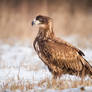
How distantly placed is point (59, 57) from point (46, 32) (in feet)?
2.13

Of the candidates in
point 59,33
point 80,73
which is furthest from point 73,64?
point 59,33

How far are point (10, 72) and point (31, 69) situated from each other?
689 millimetres

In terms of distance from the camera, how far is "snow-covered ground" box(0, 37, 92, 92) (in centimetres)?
634

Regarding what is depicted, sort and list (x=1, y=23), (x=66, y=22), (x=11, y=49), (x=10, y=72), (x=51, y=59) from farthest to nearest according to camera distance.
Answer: (x=66, y=22) < (x=1, y=23) < (x=11, y=49) < (x=10, y=72) < (x=51, y=59)

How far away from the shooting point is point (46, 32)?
756 cm

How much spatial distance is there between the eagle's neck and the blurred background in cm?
1044

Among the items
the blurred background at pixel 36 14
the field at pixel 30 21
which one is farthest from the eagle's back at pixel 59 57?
the blurred background at pixel 36 14

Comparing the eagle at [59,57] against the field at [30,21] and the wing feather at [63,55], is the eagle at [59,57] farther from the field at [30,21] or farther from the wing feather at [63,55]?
the field at [30,21]

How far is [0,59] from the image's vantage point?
12.2m

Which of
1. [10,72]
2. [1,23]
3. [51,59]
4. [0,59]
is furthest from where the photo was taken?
[1,23]

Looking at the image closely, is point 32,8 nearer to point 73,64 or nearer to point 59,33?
point 59,33

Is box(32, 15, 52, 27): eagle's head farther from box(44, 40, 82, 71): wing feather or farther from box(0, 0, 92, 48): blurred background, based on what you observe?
box(0, 0, 92, 48): blurred background

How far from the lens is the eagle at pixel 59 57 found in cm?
Answer: 719

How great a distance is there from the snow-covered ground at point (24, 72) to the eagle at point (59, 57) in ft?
0.52
